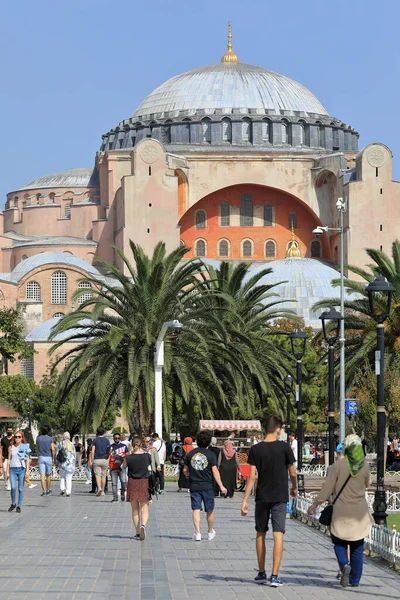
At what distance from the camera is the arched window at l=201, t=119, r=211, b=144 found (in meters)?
81.4

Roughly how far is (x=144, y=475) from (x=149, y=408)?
15.3 meters

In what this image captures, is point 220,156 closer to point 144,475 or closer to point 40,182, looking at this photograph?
point 40,182

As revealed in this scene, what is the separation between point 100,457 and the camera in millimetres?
22875

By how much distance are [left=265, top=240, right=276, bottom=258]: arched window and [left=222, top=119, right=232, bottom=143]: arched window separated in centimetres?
660

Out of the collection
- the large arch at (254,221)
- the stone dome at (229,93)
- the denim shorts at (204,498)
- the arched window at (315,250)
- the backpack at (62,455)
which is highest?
the stone dome at (229,93)

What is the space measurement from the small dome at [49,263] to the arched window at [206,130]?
10.7 m

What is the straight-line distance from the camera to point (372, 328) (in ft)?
109

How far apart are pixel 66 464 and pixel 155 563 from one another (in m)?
10.9

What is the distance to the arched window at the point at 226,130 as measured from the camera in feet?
266

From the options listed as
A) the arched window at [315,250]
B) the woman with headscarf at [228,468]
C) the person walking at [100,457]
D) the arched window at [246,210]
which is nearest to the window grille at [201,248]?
the arched window at [246,210]

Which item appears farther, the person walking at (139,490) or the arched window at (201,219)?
the arched window at (201,219)

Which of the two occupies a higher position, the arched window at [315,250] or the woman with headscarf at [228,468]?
the arched window at [315,250]

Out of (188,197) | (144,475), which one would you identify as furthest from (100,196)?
(144,475)

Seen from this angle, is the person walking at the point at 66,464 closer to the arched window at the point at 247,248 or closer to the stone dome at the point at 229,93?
the arched window at the point at 247,248
